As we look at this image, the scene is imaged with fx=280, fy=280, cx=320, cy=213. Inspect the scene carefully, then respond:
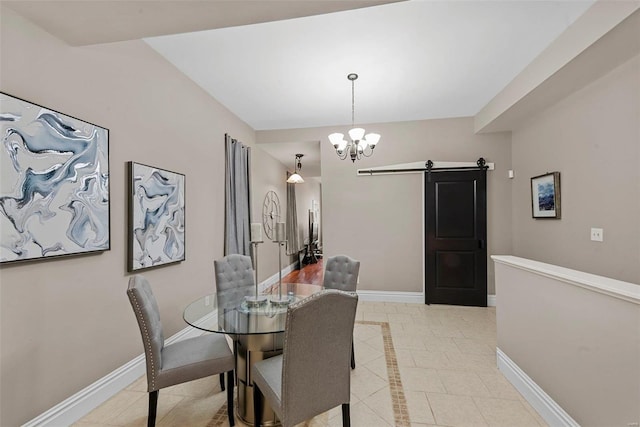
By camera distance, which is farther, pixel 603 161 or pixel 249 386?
pixel 603 161

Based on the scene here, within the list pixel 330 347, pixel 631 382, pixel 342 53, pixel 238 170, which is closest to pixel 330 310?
pixel 330 347

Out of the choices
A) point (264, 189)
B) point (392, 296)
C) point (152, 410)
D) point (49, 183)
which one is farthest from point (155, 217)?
point (392, 296)

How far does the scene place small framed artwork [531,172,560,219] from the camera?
3.16 meters

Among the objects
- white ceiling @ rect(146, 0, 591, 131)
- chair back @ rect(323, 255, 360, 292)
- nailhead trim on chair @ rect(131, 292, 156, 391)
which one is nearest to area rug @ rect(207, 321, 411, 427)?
nailhead trim on chair @ rect(131, 292, 156, 391)

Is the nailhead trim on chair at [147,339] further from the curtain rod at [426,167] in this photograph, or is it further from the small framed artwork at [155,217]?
the curtain rod at [426,167]

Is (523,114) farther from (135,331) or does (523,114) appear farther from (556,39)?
(135,331)

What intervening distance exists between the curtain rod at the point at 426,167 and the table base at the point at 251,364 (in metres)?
3.34

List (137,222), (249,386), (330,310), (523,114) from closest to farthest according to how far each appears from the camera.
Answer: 1. (330,310)
2. (249,386)
3. (137,222)
4. (523,114)

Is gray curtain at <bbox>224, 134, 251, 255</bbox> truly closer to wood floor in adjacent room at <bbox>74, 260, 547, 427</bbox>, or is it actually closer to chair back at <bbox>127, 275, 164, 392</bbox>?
wood floor in adjacent room at <bbox>74, 260, 547, 427</bbox>

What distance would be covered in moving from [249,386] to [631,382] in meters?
2.01

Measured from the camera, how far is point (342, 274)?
108 inches

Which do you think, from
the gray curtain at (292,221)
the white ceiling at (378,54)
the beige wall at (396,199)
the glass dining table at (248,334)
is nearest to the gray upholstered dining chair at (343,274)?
the glass dining table at (248,334)

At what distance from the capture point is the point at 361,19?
2178 millimetres

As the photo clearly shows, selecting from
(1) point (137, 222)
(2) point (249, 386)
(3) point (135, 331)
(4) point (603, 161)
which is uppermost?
(4) point (603, 161)
